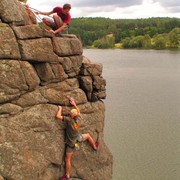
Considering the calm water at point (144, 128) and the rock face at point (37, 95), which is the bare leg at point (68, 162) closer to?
the rock face at point (37, 95)

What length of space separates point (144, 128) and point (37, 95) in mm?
19251

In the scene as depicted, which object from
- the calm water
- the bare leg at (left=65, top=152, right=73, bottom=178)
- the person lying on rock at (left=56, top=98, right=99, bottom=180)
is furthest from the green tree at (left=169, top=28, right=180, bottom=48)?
the bare leg at (left=65, top=152, right=73, bottom=178)

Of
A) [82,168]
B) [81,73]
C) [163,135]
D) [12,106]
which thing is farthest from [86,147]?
[163,135]

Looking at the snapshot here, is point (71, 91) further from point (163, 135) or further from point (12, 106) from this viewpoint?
point (163, 135)

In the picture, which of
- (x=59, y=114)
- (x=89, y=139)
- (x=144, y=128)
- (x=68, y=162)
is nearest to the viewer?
(x=59, y=114)

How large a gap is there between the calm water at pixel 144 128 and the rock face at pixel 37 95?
9488 mm

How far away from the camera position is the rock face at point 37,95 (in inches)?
397

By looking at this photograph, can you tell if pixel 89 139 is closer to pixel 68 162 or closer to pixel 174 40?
pixel 68 162

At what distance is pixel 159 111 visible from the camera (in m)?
33.8

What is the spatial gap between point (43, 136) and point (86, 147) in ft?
7.97

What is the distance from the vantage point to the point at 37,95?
11.1m

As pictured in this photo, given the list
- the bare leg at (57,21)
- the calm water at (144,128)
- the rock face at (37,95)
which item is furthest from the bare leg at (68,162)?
the calm water at (144,128)

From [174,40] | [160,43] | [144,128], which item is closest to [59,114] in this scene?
[144,128]

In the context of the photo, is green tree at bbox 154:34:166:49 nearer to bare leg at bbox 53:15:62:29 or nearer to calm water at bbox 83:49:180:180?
calm water at bbox 83:49:180:180
